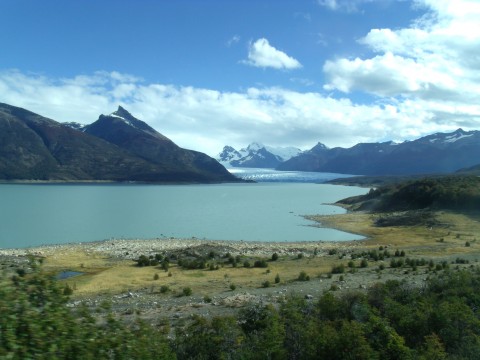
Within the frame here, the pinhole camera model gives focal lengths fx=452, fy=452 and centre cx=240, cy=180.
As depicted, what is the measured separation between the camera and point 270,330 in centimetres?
1319

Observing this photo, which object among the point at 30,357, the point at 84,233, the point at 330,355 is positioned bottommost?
the point at 84,233

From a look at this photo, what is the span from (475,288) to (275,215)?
3146 inches

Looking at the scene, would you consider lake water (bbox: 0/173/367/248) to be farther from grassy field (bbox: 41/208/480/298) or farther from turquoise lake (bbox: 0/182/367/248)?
grassy field (bbox: 41/208/480/298)

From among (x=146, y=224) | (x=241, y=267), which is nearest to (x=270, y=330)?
(x=241, y=267)

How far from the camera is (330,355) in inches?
465

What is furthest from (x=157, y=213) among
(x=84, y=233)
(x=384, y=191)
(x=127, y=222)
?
(x=384, y=191)

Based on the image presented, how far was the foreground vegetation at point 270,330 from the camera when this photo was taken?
17.1 ft

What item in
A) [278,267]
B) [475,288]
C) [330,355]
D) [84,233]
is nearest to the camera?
[330,355]

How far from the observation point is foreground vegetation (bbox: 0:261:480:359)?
5211 mm

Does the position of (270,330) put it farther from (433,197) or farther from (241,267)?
(433,197)

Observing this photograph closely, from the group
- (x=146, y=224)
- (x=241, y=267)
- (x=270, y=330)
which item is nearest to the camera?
(x=270, y=330)

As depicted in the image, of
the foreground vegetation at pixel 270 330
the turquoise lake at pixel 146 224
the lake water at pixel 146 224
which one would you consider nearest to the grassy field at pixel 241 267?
the foreground vegetation at pixel 270 330

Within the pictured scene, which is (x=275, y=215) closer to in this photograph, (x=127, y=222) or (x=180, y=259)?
(x=127, y=222)

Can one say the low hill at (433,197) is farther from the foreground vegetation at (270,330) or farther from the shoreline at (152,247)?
the foreground vegetation at (270,330)
